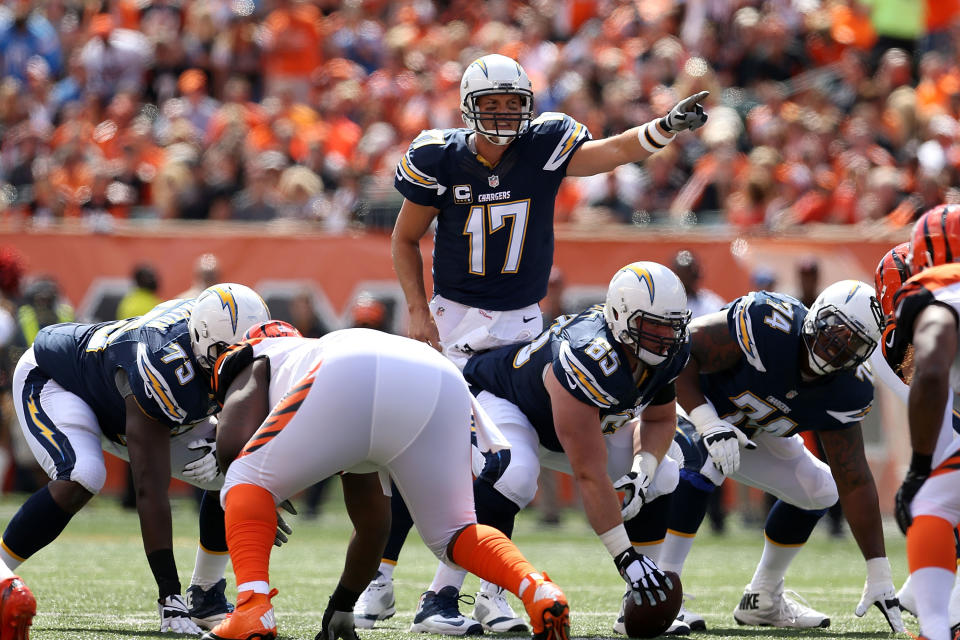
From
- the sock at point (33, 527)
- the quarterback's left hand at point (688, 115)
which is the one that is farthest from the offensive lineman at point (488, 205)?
the sock at point (33, 527)

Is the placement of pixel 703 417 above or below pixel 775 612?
above

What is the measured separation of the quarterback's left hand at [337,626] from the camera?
468 cm

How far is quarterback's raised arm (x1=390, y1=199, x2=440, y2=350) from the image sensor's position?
237 inches

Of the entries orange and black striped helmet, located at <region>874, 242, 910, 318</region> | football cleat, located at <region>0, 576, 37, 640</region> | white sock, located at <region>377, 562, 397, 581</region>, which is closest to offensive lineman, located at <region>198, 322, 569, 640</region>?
football cleat, located at <region>0, 576, 37, 640</region>

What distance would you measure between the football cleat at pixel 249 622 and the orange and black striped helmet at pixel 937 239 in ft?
7.50

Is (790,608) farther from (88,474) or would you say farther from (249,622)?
(88,474)

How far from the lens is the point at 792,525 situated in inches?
233

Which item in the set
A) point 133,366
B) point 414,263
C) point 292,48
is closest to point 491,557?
point 133,366

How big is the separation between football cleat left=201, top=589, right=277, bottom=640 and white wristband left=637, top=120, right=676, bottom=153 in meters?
2.57

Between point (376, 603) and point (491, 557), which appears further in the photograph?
point (376, 603)

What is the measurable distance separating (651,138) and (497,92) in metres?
0.66

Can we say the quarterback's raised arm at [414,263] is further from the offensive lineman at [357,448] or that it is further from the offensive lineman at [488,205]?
the offensive lineman at [357,448]

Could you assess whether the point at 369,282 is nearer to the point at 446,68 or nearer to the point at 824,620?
the point at 446,68

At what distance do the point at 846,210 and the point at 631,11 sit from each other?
13.4ft
